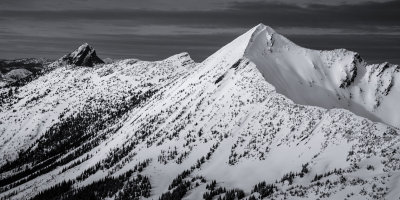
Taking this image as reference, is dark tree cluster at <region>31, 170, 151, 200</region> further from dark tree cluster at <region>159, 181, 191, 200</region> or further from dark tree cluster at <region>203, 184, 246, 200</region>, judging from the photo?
dark tree cluster at <region>203, 184, 246, 200</region>

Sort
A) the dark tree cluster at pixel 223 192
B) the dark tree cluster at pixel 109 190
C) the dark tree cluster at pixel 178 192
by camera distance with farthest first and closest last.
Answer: the dark tree cluster at pixel 109 190, the dark tree cluster at pixel 178 192, the dark tree cluster at pixel 223 192

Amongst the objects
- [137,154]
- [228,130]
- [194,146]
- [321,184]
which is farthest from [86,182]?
[321,184]

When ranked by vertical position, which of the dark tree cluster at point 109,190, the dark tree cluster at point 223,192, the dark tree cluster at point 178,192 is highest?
the dark tree cluster at point 223,192

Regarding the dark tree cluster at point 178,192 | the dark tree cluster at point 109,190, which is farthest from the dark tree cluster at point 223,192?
the dark tree cluster at point 109,190

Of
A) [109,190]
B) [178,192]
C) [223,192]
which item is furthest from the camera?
[109,190]

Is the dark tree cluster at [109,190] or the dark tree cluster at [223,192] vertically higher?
the dark tree cluster at [223,192]

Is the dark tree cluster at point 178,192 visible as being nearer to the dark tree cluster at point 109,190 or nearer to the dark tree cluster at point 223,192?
the dark tree cluster at point 223,192

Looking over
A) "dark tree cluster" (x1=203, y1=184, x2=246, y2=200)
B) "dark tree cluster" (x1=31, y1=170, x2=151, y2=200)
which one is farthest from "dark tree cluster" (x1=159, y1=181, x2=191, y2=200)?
"dark tree cluster" (x1=31, y1=170, x2=151, y2=200)

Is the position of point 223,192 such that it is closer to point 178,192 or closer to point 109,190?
point 178,192

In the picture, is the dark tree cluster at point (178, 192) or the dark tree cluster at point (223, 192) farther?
the dark tree cluster at point (178, 192)

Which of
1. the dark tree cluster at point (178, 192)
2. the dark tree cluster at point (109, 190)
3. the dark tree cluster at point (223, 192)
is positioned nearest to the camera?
the dark tree cluster at point (223, 192)

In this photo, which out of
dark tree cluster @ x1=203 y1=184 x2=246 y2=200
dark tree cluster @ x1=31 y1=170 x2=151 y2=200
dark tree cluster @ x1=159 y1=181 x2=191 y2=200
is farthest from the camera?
dark tree cluster @ x1=31 y1=170 x2=151 y2=200

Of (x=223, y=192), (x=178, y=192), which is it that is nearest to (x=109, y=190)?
(x=178, y=192)

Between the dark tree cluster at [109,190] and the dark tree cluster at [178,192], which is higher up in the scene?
the dark tree cluster at [178,192]
